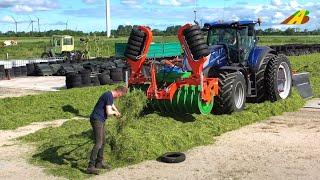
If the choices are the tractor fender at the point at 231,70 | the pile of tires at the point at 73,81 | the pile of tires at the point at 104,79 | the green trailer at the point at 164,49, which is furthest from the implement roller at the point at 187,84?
the green trailer at the point at 164,49

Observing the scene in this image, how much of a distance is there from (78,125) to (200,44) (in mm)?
3528

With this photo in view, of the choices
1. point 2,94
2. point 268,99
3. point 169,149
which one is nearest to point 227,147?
point 169,149

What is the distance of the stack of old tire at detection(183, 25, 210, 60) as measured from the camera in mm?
11687

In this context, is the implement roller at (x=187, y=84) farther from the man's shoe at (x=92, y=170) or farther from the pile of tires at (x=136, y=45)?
the man's shoe at (x=92, y=170)

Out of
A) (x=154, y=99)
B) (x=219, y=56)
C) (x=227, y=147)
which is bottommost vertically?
(x=227, y=147)

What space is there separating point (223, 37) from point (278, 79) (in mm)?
2249

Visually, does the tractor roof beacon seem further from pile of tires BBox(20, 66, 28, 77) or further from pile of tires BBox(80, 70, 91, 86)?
pile of tires BBox(20, 66, 28, 77)

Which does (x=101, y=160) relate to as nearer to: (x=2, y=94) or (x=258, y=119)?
(x=258, y=119)

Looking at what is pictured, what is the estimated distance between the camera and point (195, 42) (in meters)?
11.7

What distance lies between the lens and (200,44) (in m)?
11.7

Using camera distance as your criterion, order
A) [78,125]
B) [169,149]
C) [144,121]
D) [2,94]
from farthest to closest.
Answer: [2,94] → [78,125] → [144,121] → [169,149]

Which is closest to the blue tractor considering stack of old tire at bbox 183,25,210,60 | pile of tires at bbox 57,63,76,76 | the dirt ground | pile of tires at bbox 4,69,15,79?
stack of old tire at bbox 183,25,210,60

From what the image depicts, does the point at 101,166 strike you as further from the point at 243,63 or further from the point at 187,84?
the point at 243,63

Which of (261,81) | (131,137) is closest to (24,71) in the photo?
(261,81)
